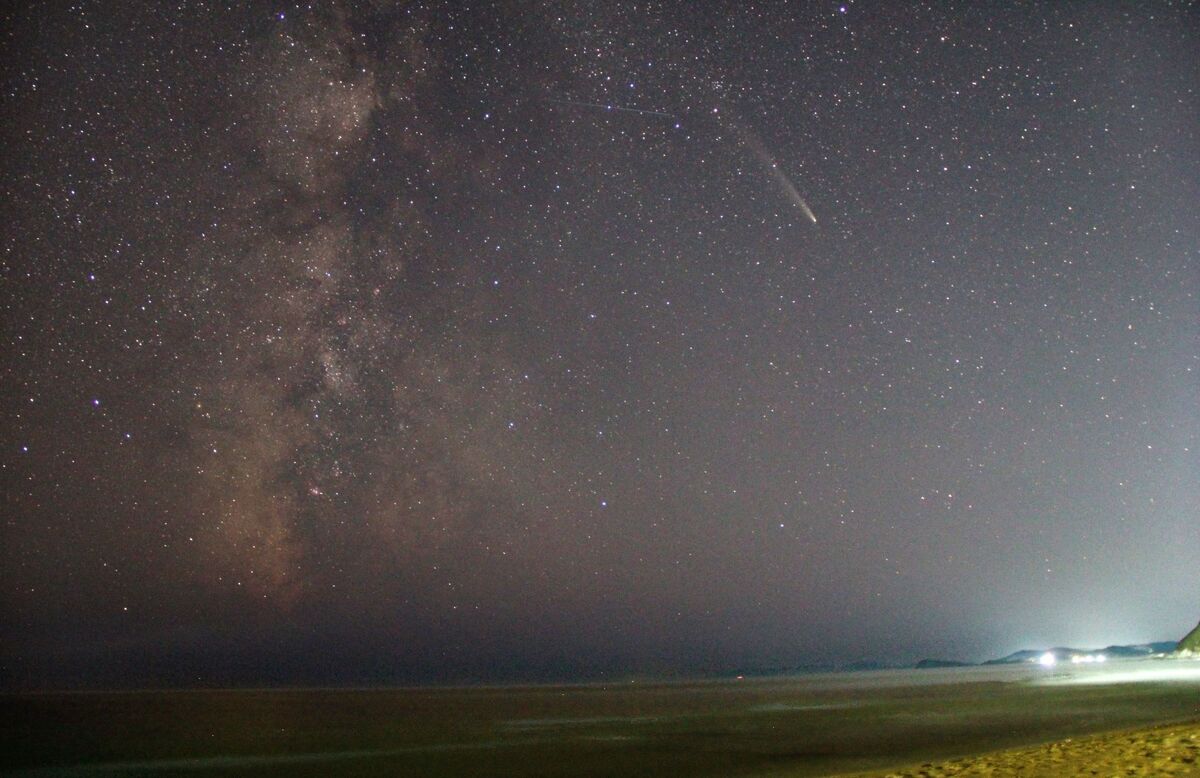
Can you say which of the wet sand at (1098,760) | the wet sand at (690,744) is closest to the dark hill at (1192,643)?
the wet sand at (690,744)

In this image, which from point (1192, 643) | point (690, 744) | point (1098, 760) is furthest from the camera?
point (1192, 643)

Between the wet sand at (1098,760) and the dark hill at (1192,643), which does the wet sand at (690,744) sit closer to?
the wet sand at (1098,760)

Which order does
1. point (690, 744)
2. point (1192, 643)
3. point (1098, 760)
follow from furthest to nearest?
point (1192, 643) < point (690, 744) < point (1098, 760)

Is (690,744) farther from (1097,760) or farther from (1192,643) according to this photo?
(1192,643)

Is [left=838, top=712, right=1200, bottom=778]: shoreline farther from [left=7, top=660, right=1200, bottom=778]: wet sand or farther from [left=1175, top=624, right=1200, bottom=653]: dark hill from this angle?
[left=1175, top=624, right=1200, bottom=653]: dark hill

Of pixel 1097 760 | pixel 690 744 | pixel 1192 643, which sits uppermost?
pixel 1097 760

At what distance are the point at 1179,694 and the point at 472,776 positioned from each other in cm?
2754

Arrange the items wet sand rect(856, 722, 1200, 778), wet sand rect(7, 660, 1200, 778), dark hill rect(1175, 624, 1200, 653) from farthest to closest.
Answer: dark hill rect(1175, 624, 1200, 653) → wet sand rect(7, 660, 1200, 778) → wet sand rect(856, 722, 1200, 778)

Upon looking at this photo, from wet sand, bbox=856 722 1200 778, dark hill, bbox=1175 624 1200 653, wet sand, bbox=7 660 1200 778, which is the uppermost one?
wet sand, bbox=856 722 1200 778

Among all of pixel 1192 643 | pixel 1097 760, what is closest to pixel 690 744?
pixel 1097 760

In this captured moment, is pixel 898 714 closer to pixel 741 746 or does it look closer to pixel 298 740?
pixel 741 746

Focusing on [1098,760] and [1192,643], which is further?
[1192,643]

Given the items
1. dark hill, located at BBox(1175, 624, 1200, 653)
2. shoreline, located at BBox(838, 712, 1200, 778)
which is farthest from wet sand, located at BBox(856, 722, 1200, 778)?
dark hill, located at BBox(1175, 624, 1200, 653)

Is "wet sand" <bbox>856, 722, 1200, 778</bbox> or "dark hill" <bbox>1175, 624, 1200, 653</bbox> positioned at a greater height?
"wet sand" <bbox>856, 722, 1200, 778</bbox>
